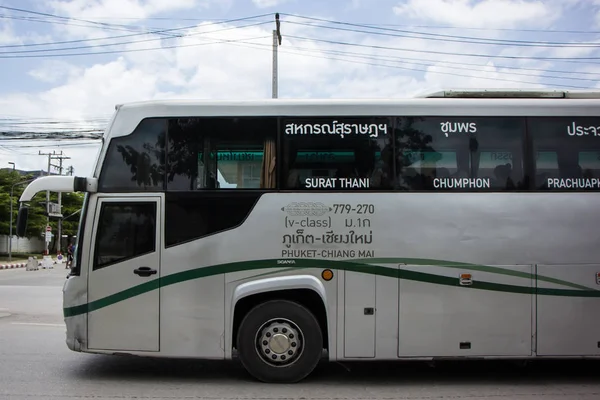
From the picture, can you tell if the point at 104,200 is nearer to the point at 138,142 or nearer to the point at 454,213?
the point at 138,142

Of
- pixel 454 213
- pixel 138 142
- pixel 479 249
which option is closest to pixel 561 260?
pixel 479 249

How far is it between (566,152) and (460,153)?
135 centimetres

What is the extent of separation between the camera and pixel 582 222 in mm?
6566

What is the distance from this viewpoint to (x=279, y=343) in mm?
6461

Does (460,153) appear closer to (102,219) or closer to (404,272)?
(404,272)

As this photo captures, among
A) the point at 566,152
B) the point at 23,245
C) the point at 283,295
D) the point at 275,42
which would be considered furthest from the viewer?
the point at 23,245

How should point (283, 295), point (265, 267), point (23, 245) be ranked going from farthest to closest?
point (23, 245)
point (283, 295)
point (265, 267)

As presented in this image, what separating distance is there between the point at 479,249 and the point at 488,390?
5.46 ft

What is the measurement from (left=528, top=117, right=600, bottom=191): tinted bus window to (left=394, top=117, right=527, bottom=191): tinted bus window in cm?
23

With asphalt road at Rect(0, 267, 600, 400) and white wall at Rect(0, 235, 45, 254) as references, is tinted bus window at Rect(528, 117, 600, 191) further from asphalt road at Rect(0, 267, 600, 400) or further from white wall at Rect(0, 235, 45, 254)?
white wall at Rect(0, 235, 45, 254)

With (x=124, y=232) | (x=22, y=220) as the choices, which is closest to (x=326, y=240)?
(x=124, y=232)

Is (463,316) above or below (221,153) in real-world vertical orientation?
below

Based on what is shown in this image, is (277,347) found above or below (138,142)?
below

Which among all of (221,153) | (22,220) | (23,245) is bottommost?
(23,245)
